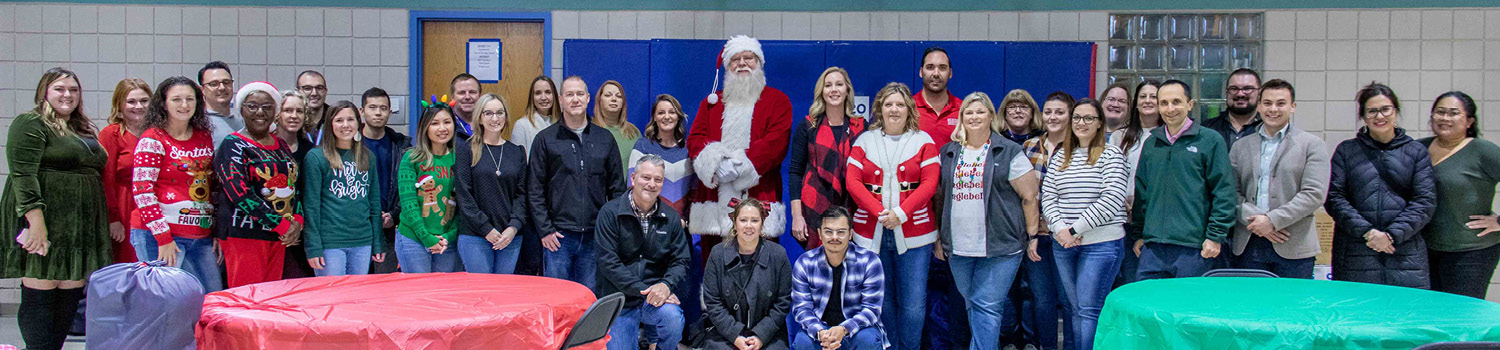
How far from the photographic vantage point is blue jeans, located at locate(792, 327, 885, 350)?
339 centimetres

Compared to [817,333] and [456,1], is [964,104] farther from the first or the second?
[456,1]

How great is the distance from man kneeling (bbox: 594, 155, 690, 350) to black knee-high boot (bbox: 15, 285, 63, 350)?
2339 millimetres

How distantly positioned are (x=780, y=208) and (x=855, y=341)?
964mm

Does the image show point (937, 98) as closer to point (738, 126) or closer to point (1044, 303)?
point (738, 126)

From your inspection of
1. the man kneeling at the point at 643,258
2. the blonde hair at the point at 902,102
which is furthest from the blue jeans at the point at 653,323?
the blonde hair at the point at 902,102

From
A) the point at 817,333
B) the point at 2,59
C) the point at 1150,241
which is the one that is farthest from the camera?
the point at 2,59

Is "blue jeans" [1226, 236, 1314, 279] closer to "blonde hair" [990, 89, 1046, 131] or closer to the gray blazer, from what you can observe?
the gray blazer

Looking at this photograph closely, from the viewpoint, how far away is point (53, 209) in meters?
3.80

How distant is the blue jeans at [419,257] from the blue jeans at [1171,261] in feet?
9.66

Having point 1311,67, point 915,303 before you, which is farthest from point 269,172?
point 1311,67

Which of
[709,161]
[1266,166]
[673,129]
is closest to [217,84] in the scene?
[673,129]

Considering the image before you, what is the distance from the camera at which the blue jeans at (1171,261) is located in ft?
11.9

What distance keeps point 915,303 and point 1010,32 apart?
2535 mm

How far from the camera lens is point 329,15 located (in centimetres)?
568
